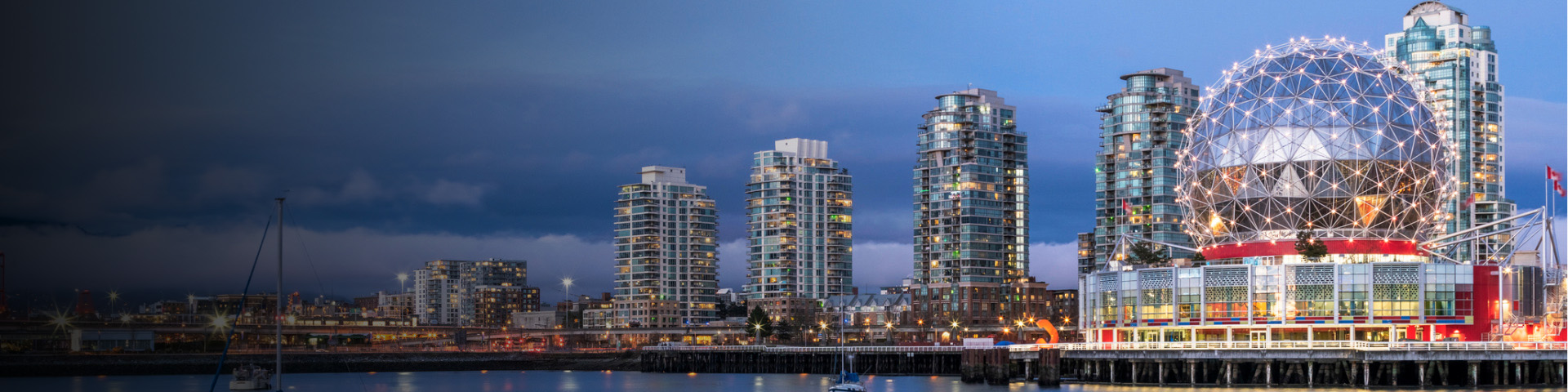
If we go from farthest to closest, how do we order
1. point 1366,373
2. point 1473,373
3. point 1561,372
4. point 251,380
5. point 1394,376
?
point 251,380, point 1473,373, point 1394,376, point 1561,372, point 1366,373

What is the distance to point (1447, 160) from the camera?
144 metres

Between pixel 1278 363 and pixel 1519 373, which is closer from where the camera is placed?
pixel 1519 373

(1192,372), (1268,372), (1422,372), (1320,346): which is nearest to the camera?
(1422,372)

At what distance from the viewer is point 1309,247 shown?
13725 cm

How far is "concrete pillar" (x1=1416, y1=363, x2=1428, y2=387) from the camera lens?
4272 inches

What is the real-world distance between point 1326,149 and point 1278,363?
1050 inches

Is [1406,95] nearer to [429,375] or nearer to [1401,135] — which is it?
[1401,135]

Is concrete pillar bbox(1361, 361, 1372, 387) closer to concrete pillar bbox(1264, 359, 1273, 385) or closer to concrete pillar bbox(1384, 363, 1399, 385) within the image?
concrete pillar bbox(1384, 363, 1399, 385)

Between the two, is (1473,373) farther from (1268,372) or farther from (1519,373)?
(1268,372)

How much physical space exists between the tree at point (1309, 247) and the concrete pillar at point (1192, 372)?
75.0 feet

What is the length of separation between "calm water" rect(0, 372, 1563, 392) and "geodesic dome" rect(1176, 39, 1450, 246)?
28790 mm

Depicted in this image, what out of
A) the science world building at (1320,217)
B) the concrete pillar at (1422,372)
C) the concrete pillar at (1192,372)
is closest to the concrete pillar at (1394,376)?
the concrete pillar at (1422,372)

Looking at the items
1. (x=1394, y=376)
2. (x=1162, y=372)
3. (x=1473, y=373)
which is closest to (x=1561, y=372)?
(x=1473, y=373)

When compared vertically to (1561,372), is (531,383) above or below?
below
